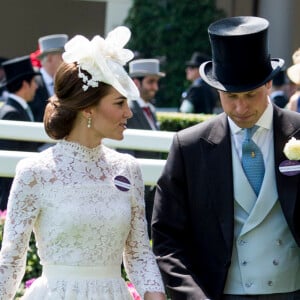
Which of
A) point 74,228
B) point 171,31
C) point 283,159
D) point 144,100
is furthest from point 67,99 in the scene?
point 171,31

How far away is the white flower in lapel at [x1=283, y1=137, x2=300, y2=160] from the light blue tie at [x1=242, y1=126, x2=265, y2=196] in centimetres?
11

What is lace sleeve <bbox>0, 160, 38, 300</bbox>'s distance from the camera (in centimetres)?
381

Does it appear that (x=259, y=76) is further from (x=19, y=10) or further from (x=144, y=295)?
(x=19, y=10)

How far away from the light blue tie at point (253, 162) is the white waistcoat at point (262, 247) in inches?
1.5

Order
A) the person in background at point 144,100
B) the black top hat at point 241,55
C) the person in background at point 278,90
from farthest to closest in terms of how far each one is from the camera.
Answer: the person in background at point 278,90 < the person in background at point 144,100 < the black top hat at point 241,55

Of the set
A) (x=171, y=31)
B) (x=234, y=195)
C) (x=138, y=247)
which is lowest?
(x=171, y=31)

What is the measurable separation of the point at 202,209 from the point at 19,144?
3937 millimetres

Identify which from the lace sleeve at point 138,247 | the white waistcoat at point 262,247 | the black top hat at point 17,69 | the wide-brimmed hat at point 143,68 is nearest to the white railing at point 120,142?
the lace sleeve at point 138,247

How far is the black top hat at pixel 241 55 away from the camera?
3.93m

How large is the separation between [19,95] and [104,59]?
5021 millimetres

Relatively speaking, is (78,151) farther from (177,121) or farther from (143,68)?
(177,121)

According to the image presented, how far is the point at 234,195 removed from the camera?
3916 millimetres

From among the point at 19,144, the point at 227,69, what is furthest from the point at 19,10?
the point at 227,69

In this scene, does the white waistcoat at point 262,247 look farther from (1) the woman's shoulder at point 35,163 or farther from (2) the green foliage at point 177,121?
(2) the green foliage at point 177,121
